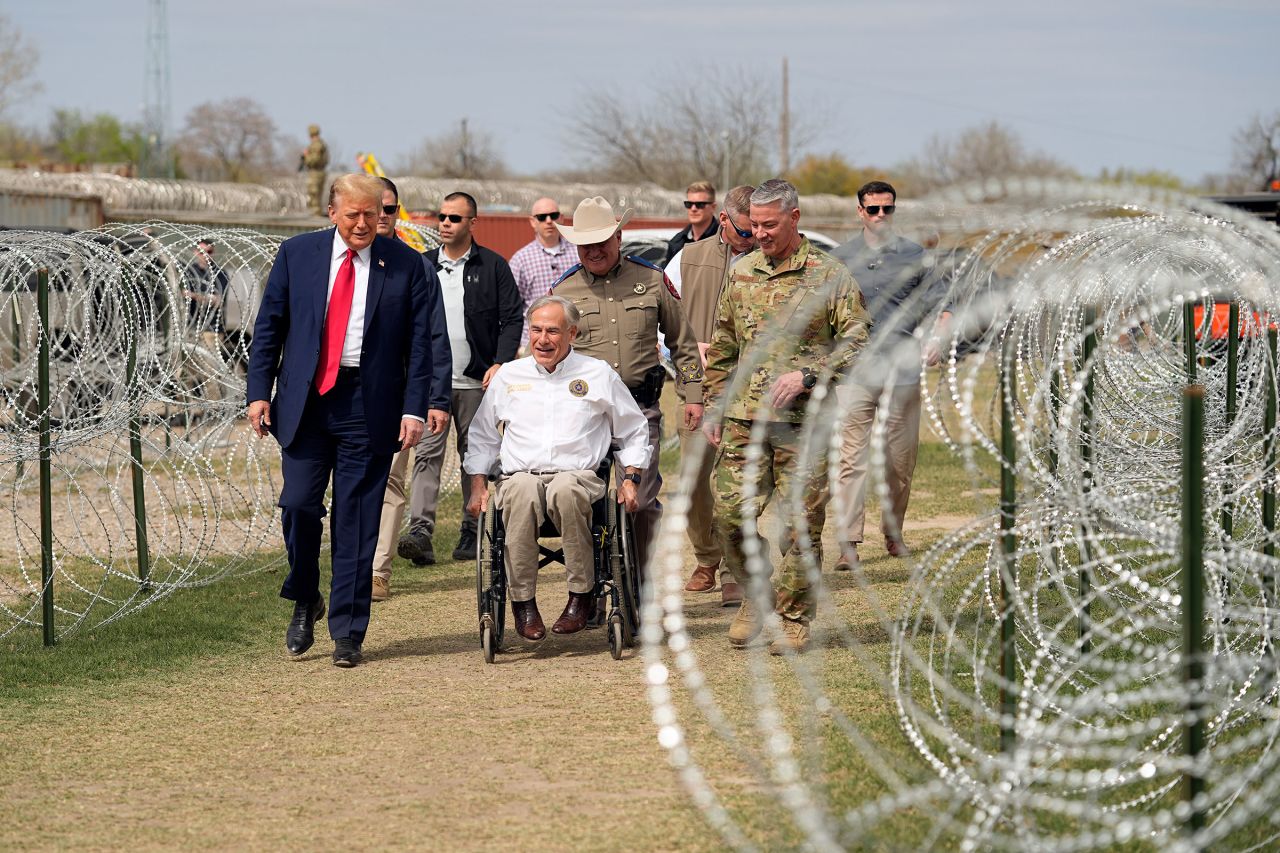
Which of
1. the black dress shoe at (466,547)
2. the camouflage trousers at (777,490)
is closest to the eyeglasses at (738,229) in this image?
the camouflage trousers at (777,490)

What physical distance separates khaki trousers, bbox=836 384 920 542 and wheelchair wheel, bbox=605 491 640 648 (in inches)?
81.5

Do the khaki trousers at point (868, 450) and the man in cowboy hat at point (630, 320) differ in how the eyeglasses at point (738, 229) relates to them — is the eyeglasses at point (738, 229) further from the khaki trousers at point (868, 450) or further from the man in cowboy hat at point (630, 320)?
the khaki trousers at point (868, 450)

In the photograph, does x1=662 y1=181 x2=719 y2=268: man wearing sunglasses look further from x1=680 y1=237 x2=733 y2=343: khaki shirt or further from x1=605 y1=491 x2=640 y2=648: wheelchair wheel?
x1=605 y1=491 x2=640 y2=648: wheelchair wheel

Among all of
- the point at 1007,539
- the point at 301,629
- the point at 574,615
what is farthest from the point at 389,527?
the point at 1007,539

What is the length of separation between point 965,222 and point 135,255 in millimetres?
5432

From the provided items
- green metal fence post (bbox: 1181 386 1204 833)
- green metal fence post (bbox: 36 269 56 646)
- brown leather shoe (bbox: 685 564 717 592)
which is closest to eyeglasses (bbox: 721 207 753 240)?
brown leather shoe (bbox: 685 564 717 592)

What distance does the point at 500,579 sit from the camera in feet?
23.1

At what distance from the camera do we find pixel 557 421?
7047 millimetres

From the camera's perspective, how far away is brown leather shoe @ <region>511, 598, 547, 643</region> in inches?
280

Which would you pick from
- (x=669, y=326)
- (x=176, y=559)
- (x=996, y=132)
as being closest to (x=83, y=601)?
(x=176, y=559)

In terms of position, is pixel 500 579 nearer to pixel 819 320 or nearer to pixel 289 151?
pixel 819 320

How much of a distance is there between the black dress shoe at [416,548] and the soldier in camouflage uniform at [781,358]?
289 centimetres

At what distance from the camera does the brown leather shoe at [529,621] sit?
7.12 m

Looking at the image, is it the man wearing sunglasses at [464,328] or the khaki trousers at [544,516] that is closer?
the khaki trousers at [544,516]
